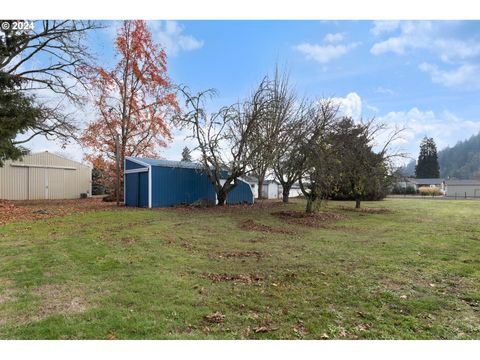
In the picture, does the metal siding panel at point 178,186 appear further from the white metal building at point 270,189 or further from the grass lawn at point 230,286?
the white metal building at point 270,189

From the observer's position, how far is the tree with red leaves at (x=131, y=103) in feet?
66.1

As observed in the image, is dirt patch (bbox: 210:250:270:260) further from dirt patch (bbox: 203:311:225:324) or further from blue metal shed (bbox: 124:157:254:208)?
blue metal shed (bbox: 124:157:254:208)

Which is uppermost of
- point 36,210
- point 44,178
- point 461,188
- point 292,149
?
point 292,149

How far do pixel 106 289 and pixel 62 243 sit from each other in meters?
3.21

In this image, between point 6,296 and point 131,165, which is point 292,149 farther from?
point 6,296

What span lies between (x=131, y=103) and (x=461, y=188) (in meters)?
56.2

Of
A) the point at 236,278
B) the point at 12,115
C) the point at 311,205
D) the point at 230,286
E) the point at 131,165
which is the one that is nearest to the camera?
the point at 230,286

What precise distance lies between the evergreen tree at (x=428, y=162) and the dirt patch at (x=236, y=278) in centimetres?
6500

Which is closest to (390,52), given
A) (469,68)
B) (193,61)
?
(469,68)

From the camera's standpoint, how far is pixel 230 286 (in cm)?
410

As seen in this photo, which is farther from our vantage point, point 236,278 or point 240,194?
point 240,194

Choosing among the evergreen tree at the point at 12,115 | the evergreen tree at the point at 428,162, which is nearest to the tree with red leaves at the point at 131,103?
the evergreen tree at the point at 12,115

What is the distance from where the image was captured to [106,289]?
3.82m

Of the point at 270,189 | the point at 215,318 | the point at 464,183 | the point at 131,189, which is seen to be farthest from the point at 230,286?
the point at 464,183
